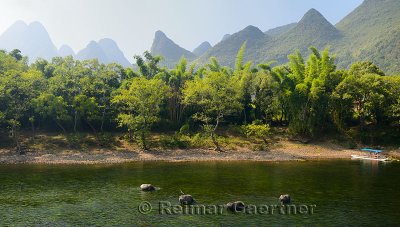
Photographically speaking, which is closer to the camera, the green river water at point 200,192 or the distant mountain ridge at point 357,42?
the green river water at point 200,192

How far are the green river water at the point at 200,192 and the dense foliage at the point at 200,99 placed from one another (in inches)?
496

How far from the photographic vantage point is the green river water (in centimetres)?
2412

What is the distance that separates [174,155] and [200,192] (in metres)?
20.9

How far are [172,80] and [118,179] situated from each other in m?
32.6

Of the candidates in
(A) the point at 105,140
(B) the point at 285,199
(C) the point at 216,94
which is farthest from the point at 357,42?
(B) the point at 285,199

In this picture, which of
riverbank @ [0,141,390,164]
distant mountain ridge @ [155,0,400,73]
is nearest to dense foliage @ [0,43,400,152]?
riverbank @ [0,141,390,164]

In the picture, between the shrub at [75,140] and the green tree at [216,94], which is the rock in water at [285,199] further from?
the shrub at [75,140]

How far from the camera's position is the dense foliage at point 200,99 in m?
54.8

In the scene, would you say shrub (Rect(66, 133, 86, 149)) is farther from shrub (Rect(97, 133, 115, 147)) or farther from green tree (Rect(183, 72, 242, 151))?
green tree (Rect(183, 72, 242, 151))

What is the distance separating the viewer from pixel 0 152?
51.5 metres

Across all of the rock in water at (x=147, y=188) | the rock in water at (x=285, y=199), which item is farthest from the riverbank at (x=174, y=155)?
the rock in water at (x=285, y=199)

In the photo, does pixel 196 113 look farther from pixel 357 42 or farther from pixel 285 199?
pixel 357 42

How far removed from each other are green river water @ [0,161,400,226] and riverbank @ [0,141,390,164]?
3258 millimetres

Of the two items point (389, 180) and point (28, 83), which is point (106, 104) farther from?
point (389, 180)
